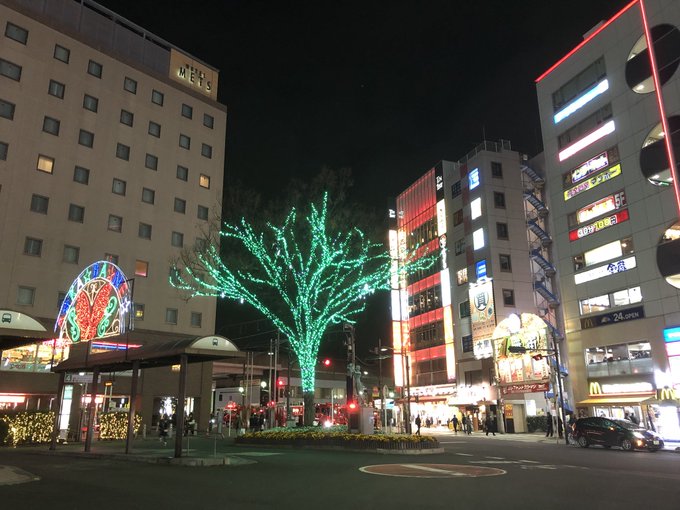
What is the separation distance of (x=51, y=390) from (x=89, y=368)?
50.2 ft

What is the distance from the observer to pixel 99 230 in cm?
3809

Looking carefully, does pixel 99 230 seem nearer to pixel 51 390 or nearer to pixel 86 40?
pixel 51 390

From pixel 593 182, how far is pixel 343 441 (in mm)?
27930

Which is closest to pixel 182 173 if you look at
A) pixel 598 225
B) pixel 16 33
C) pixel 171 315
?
pixel 171 315

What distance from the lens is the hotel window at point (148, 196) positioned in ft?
136

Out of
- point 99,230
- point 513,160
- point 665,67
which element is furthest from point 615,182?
point 99,230

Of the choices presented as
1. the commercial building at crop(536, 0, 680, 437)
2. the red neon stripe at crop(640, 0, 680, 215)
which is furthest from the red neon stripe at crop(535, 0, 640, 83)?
the red neon stripe at crop(640, 0, 680, 215)

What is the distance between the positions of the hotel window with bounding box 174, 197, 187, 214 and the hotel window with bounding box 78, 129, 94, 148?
773cm

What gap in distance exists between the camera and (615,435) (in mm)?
24969

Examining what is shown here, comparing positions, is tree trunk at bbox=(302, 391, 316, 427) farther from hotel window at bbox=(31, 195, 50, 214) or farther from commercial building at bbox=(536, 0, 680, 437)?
hotel window at bbox=(31, 195, 50, 214)

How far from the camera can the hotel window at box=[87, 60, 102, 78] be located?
39703 millimetres

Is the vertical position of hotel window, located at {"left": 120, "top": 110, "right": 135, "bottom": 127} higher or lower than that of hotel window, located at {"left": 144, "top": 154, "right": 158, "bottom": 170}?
higher

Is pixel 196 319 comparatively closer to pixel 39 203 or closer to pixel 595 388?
pixel 39 203

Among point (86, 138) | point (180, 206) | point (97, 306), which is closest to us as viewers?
point (97, 306)
